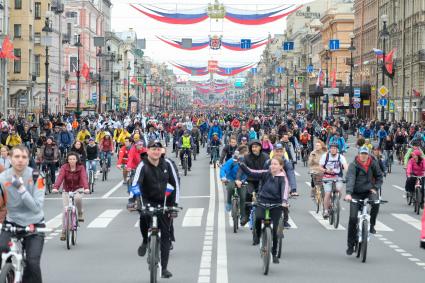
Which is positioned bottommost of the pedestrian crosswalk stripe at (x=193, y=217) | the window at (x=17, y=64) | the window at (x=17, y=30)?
the pedestrian crosswalk stripe at (x=193, y=217)

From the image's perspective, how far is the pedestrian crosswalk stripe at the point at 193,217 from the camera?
19498 mm

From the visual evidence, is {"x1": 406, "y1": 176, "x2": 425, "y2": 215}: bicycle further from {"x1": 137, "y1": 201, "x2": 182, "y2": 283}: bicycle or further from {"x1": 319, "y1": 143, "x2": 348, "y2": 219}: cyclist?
{"x1": 137, "y1": 201, "x2": 182, "y2": 283}: bicycle

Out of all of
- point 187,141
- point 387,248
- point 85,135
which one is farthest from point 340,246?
point 187,141

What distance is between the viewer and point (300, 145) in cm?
4222

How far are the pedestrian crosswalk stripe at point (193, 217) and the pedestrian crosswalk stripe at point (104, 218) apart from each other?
1490mm

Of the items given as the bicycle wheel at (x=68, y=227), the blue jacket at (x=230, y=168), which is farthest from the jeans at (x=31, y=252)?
the blue jacket at (x=230, y=168)

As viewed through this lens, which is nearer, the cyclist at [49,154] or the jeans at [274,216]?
the jeans at [274,216]

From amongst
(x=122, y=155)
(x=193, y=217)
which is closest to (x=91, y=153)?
(x=122, y=155)

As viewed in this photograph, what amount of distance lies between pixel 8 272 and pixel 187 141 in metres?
25.6

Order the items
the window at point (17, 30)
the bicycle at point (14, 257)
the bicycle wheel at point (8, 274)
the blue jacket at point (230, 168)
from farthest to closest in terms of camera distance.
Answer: the window at point (17, 30) → the blue jacket at point (230, 168) → the bicycle at point (14, 257) → the bicycle wheel at point (8, 274)

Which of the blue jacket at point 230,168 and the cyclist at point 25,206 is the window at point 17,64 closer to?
the blue jacket at point 230,168

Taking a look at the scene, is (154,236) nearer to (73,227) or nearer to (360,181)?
(360,181)

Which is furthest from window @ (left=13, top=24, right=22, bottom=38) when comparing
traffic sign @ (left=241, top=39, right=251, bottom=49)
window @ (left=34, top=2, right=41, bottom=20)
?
traffic sign @ (left=241, top=39, right=251, bottom=49)

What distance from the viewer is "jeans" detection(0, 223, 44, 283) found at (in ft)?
31.1
